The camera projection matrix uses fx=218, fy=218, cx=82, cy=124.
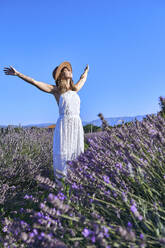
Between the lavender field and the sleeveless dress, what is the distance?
14.6 inches

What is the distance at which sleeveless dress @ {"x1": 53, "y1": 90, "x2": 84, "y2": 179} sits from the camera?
8.53 feet

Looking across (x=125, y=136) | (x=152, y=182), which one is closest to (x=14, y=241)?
(x=152, y=182)

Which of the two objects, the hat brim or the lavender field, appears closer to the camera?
the lavender field

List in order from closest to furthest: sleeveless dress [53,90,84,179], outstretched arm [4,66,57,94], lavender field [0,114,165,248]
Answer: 1. lavender field [0,114,165,248]
2. sleeveless dress [53,90,84,179]
3. outstretched arm [4,66,57,94]

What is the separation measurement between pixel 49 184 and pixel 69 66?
7.12 ft

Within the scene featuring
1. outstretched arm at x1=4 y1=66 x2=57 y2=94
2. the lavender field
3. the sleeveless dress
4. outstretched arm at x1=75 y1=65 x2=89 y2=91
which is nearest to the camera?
the lavender field

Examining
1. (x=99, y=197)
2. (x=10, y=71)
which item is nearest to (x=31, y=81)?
(x=10, y=71)

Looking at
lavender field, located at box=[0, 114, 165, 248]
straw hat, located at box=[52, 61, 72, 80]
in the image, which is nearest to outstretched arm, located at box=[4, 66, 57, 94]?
straw hat, located at box=[52, 61, 72, 80]

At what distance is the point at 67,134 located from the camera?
2625 mm

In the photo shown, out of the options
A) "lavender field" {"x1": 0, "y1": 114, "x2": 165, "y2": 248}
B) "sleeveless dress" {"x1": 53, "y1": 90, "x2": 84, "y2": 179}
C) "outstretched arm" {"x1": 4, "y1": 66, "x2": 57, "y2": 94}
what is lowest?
"lavender field" {"x1": 0, "y1": 114, "x2": 165, "y2": 248}

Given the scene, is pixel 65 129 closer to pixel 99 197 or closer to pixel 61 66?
pixel 61 66

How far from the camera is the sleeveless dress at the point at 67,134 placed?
260cm

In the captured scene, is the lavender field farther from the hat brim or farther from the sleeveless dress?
the hat brim

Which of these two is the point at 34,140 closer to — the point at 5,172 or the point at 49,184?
the point at 5,172
